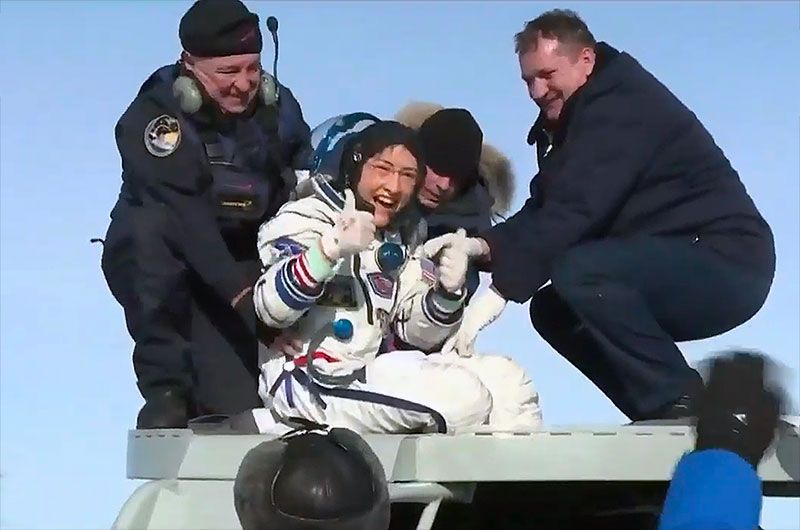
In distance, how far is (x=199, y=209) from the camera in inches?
166

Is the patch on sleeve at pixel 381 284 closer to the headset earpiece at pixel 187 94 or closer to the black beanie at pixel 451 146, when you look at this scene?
the black beanie at pixel 451 146

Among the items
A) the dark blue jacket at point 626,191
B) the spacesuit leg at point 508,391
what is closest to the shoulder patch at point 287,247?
the spacesuit leg at point 508,391

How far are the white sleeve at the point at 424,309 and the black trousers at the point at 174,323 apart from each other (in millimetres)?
453

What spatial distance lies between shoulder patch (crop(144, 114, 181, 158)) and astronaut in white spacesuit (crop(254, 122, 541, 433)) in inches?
17.3

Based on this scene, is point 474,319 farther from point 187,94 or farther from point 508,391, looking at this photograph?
point 187,94

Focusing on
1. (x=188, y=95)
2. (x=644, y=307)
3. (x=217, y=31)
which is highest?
(x=217, y=31)

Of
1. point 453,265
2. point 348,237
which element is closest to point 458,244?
point 453,265

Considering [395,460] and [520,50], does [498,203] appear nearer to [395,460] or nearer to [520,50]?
[520,50]

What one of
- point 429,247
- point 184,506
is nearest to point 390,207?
point 429,247

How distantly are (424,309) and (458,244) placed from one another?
0.20 metres

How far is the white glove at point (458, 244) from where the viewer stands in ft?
13.1

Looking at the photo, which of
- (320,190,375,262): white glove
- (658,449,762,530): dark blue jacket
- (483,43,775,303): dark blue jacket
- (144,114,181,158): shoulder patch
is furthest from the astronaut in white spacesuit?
(658,449,762,530): dark blue jacket

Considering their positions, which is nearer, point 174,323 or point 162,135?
point 162,135

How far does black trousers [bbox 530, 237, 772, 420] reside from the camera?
389 cm
